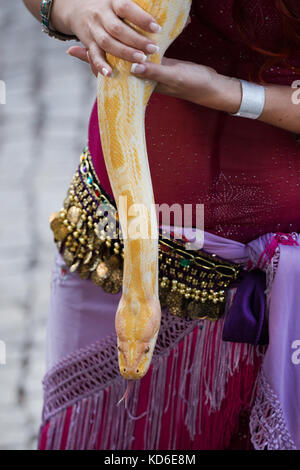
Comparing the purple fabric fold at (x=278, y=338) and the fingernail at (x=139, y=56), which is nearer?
the fingernail at (x=139, y=56)

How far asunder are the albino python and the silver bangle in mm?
116

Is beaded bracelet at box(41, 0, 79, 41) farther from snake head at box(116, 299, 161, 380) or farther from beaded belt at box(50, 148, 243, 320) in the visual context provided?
snake head at box(116, 299, 161, 380)

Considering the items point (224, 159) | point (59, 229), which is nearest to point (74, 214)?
point (59, 229)

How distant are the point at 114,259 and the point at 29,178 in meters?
1.74

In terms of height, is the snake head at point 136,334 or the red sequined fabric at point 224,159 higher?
the red sequined fabric at point 224,159

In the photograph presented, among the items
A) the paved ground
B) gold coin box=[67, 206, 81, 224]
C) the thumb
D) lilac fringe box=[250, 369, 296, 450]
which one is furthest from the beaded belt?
the paved ground

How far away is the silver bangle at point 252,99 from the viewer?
0.88 metres

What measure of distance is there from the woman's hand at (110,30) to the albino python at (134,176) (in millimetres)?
15

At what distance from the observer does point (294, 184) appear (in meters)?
1.01

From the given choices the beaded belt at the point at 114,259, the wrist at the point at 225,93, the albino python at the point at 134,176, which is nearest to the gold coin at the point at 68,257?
the beaded belt at the point at 114,259

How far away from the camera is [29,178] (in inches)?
108

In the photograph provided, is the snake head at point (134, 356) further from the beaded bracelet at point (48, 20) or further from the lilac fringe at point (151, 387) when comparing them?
the beaded bracelet at point (48, 20)
